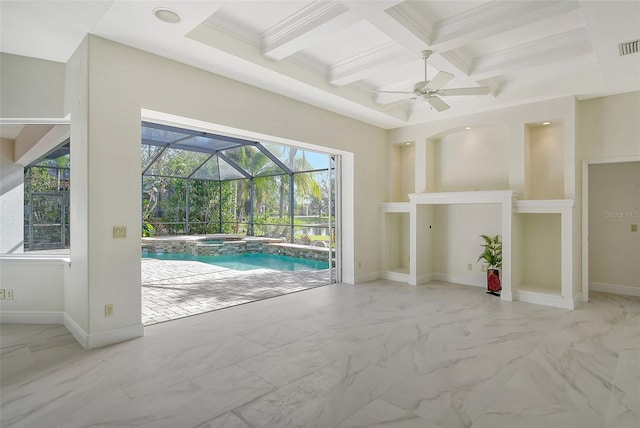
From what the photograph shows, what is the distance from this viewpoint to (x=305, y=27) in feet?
11.6

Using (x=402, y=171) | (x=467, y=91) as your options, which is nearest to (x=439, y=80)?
(x=467, y=91)

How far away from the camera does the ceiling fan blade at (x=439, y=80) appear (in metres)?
3.72

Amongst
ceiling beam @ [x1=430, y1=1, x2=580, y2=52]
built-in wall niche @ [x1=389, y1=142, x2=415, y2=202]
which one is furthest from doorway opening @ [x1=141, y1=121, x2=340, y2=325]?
ceiling beam @ [x1=430, y1=1, x2=580, y2=52]

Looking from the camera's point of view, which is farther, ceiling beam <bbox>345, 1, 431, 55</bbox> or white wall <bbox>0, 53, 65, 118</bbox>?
white wall <bbox>0, 53, 65, 118</bbox>

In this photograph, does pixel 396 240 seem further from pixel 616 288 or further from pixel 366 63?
pixel 366 63

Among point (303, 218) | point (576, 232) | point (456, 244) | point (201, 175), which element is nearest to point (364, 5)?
point (576, 232)

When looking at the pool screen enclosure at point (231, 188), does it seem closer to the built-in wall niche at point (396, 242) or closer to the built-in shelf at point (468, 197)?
the built-in wall niche at point (396, 242)

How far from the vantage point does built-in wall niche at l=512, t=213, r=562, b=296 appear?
5.41 m

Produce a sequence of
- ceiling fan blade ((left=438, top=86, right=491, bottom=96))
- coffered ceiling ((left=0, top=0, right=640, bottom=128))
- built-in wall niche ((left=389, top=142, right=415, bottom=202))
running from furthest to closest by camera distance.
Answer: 1. built-in wall niche ((left=389, top=142, right=415, bottom=202))
2. ceiling fan blade ((left=438, top=86, right=491, bottom=96))
3. coffered ceiling ((left=0, top=0, right=640, bottom=128))

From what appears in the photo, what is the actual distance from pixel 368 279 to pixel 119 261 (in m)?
4.29

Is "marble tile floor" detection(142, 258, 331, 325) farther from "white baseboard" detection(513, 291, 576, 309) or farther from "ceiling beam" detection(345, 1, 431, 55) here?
"ceiling beam" detection(345, 1, 431, 55)

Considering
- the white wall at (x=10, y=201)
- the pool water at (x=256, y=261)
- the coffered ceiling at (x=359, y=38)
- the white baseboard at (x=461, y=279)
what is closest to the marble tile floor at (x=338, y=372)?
the white wall at (x=10, y=201)

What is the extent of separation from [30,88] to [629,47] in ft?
21.1

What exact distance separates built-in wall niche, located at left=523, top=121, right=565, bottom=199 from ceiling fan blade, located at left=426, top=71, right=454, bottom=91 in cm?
241
